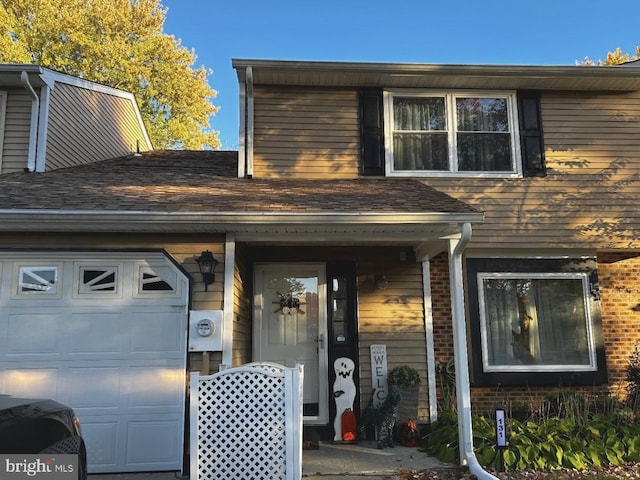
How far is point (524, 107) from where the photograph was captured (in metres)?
7.51

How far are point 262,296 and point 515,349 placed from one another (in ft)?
11.3

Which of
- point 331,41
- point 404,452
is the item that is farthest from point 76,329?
point 331,41

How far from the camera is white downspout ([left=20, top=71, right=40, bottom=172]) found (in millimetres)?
7468

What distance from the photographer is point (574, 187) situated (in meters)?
7.25

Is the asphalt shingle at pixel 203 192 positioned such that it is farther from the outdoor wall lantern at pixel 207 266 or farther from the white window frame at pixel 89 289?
the white window frame at pixel 89 289

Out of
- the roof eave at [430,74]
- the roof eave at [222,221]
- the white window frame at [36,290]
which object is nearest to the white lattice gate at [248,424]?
the roof eave at [222,221]

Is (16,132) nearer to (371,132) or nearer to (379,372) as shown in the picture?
(371,132)

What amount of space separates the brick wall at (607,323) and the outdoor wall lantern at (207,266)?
10.5ft

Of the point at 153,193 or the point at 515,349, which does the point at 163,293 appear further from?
the point at 515,349

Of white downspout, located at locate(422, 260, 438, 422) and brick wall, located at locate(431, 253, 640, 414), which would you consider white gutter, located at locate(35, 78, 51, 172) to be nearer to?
white downspout, located at locate(422, 260, 438, 422)

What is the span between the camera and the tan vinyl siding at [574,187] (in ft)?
23.1

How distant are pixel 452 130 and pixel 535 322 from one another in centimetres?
285

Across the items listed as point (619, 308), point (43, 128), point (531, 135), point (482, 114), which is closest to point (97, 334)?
point (43, 128)

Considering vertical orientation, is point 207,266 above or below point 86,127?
below
